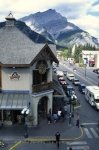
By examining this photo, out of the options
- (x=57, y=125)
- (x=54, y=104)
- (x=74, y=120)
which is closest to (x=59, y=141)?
(x=57, y=125)

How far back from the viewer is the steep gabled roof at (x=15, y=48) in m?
52.5

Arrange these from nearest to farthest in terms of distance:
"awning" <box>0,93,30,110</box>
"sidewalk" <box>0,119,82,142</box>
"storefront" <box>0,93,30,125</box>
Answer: "sidewalk" <box>0,119,82,142</box>, "awning" <box>0,93,30,110</box>, "storefront" <box>0,93,30,125</box>

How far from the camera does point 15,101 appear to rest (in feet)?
171

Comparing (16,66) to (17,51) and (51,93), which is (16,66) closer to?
(17,51)

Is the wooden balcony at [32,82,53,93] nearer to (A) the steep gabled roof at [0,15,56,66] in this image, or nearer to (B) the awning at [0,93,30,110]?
(B) the awning at [0,93,30,110]

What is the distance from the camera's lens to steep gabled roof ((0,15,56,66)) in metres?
52.5

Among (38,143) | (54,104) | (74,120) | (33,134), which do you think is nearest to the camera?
(38,143)

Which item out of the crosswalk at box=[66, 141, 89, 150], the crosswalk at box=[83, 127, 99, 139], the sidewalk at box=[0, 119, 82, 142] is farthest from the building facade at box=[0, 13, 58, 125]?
the crosswalk at box=[66, 141, 89, 150]

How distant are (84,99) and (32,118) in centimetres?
2632

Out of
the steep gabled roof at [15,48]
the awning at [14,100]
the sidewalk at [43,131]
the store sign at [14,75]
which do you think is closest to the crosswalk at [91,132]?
the sidewalk at [43,131]

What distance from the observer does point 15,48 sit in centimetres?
5491

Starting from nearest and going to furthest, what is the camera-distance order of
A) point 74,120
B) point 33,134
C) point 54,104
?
1. point 33,134
2. point 74,120
3. point 54,104

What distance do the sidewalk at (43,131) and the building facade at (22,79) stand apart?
5.48 feet

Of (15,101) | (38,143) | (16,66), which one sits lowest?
(38,143)
